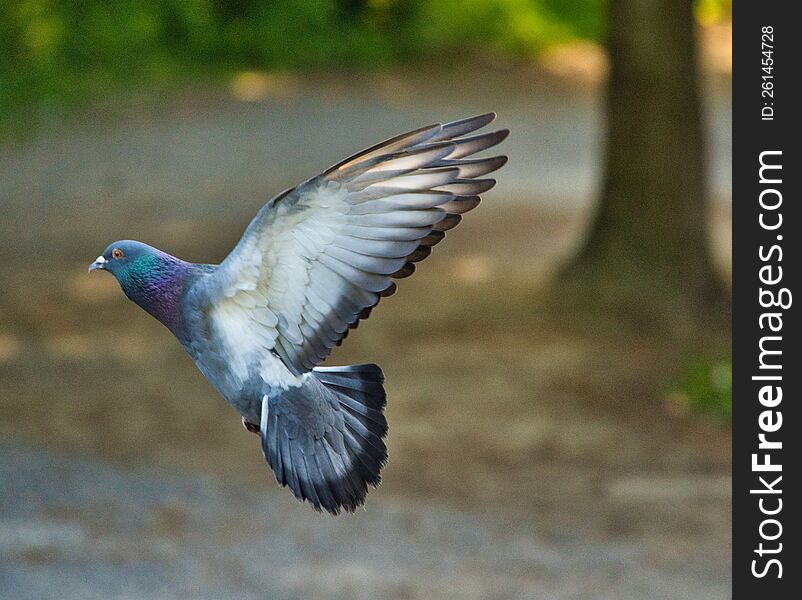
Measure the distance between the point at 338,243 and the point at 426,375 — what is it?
6018 mm

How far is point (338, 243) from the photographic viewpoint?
6.72 ft

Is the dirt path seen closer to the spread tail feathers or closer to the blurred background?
the blurred background

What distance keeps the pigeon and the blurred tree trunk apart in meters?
6.48

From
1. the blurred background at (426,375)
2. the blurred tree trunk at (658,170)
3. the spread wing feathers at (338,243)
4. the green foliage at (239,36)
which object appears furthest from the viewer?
the green foliage at (239,36)

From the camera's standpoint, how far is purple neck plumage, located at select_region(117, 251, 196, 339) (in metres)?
2.03

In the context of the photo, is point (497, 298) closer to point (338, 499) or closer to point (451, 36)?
point (338, 499)

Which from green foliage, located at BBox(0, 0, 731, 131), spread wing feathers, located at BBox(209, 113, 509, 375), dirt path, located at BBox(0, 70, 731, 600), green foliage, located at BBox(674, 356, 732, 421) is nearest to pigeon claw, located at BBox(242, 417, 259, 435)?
spread wing feathers, located at BBox(209, 113, 509, 375)

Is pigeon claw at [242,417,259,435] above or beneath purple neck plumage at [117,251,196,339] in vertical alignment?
beneath

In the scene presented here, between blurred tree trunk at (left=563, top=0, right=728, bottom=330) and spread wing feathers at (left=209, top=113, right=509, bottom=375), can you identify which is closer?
spread wing feathers at (left=209, top=113, right=509, bottom=375)

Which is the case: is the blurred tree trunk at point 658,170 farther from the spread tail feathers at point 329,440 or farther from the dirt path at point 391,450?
the spread tail feathers at point 329,440

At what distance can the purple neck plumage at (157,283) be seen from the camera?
6.65 feet

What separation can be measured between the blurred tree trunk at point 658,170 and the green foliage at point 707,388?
Answer: 1.71 feet

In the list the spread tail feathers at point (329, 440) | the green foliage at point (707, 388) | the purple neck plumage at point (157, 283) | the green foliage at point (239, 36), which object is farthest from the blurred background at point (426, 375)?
the purple neck plumage at point (157, 283)

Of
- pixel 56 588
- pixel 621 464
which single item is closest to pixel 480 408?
pixel 621 464
